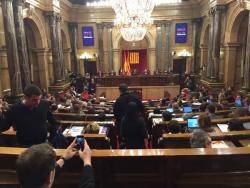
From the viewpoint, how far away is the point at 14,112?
10.3ft

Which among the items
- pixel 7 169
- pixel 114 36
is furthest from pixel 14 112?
pixel 114 36

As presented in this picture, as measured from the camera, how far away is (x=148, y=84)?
17797mm

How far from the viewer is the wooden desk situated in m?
2.56

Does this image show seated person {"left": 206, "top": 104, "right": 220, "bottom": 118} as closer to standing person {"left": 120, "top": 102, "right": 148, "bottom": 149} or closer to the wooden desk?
standing person {"left": 120, "top": 102, "right": 148, "bottom": 149}

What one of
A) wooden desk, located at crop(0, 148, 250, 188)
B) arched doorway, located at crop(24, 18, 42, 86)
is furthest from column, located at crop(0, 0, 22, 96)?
wooden desk, located at crop(0, 148, 250, 188)

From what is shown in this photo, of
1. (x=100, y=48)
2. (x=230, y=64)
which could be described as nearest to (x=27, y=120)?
(x=230, y=64)

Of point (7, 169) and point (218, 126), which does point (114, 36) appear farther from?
point (7, 169)

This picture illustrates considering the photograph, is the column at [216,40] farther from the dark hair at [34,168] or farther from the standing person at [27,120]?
the dark hair at [34,168]

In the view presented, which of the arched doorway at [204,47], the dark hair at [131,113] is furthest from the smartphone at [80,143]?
the arched doorway at [204,47]

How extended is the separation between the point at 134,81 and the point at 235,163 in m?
15.2

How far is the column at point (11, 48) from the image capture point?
9991 millimetres

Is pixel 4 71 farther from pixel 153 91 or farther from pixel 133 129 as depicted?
pixel 153 91

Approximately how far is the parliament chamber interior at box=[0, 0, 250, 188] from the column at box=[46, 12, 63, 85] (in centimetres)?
6

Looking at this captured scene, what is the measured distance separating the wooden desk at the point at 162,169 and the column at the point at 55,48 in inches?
548
